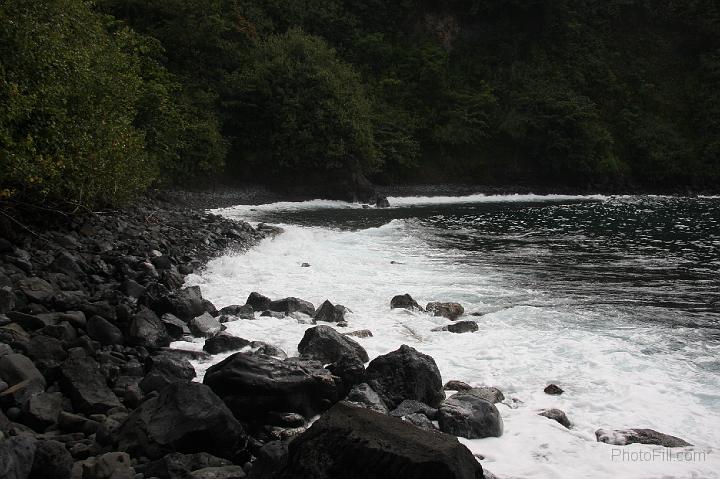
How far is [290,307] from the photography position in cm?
1173

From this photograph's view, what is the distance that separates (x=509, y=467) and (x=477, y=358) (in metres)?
3.51

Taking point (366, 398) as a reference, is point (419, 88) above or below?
above

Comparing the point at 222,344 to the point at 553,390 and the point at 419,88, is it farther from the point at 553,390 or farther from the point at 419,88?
the point at 419,88

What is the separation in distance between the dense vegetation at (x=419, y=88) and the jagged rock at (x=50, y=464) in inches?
564

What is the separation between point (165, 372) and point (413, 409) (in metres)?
3.25

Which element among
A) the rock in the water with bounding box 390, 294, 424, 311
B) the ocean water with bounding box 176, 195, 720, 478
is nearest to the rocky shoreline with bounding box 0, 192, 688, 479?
the ocean water with bounding box 176, 195, 720, 478

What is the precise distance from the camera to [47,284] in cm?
935

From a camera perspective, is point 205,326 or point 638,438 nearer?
point 638,438

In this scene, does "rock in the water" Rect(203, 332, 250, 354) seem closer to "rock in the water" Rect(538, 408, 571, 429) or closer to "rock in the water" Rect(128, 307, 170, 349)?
"rock in the water" Rect(128, 307, 170, 349)

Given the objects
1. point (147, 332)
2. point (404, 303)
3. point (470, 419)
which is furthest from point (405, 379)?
point (404, 303)

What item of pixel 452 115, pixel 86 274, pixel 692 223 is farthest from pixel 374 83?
pixel 86 274

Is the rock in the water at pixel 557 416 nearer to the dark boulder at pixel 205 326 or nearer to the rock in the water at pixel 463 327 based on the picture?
the rock in the water at pixel 463 327

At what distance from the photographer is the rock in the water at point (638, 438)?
6.66m

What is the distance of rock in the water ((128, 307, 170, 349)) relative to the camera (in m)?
8.46
